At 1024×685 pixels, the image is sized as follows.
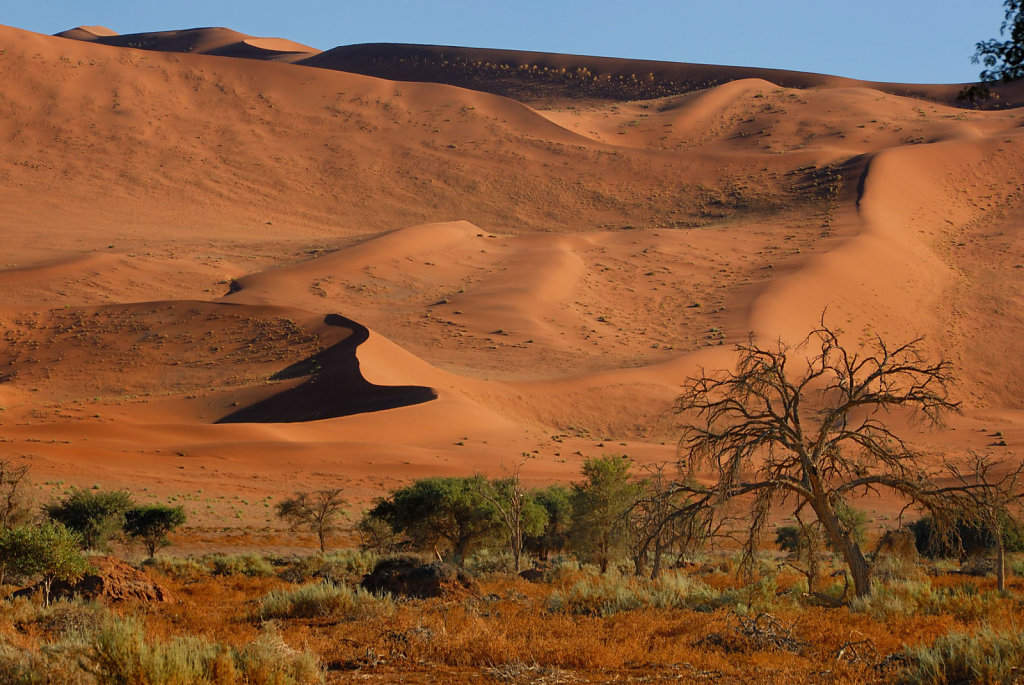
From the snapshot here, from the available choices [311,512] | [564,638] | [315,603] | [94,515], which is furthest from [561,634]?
[311,512]

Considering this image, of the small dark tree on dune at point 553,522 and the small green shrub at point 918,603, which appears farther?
the small dark tree on dune at point 553,522

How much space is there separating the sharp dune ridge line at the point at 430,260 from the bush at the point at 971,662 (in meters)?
30.5

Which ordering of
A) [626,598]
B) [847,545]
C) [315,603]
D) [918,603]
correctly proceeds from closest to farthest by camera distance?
[847,545], [918,603], [626,598], [315,603]

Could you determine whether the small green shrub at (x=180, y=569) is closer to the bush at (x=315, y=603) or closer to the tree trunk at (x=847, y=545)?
the bush at (x=315, y=603)

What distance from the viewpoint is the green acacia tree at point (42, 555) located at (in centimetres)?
1407

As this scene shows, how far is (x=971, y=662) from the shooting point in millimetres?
7602

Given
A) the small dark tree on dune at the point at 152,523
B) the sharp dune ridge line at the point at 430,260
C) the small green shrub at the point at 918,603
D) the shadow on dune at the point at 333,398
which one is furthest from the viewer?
the shadow on dune at the point at 333,398

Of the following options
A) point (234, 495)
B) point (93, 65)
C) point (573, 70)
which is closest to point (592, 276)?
point (234, 495)

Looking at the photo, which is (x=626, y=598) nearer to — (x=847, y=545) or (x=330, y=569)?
(x=847, y=545)

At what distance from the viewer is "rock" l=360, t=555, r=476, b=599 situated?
14633 millimetres

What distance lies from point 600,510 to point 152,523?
508 inches

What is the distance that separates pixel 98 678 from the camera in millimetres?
7207

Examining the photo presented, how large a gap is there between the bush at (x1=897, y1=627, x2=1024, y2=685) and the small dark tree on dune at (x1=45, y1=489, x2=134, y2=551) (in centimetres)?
2469

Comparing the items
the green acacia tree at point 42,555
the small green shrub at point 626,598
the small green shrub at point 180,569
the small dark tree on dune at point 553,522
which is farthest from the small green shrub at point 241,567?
the small green shrub at point 626,598
